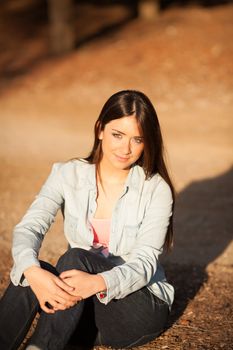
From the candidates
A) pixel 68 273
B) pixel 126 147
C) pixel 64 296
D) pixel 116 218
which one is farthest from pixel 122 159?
pixel 64 296

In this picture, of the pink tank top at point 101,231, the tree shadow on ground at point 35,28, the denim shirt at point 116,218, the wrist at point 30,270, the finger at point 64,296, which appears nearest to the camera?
the finger at point 64,296

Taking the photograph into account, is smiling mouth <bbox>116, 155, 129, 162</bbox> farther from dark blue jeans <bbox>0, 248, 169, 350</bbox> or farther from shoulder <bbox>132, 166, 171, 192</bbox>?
dark blue jeans <bbox>0, 248, 169, 350</bbox>

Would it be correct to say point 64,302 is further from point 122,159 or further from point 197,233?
point 197,233

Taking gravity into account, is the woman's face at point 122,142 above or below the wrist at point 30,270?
above

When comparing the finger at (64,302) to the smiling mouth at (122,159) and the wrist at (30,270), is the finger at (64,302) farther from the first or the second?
the smiling mouth at (122,159)

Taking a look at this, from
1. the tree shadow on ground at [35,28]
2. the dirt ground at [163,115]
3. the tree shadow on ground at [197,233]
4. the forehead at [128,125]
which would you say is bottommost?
the tree shadow on ground at [197,233]

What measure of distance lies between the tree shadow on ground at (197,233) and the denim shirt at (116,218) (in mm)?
776

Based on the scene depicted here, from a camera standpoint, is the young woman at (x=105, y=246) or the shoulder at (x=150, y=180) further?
the shoulder at (x=150, y=180)

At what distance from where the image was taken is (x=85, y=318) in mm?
3324

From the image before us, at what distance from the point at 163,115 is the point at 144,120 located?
7.37 metres

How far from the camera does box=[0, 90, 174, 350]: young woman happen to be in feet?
9.93

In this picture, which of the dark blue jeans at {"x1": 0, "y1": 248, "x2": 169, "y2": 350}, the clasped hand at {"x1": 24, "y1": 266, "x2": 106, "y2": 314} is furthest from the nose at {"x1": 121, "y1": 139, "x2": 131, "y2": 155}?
the clasped hand at {"x1": 24, "y1": 266, "x2": 106, "y2": 314}

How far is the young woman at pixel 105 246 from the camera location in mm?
3027

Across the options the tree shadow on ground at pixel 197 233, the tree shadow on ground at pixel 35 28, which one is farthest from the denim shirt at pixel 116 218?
the tree shadow on ground at pixel 35 28
